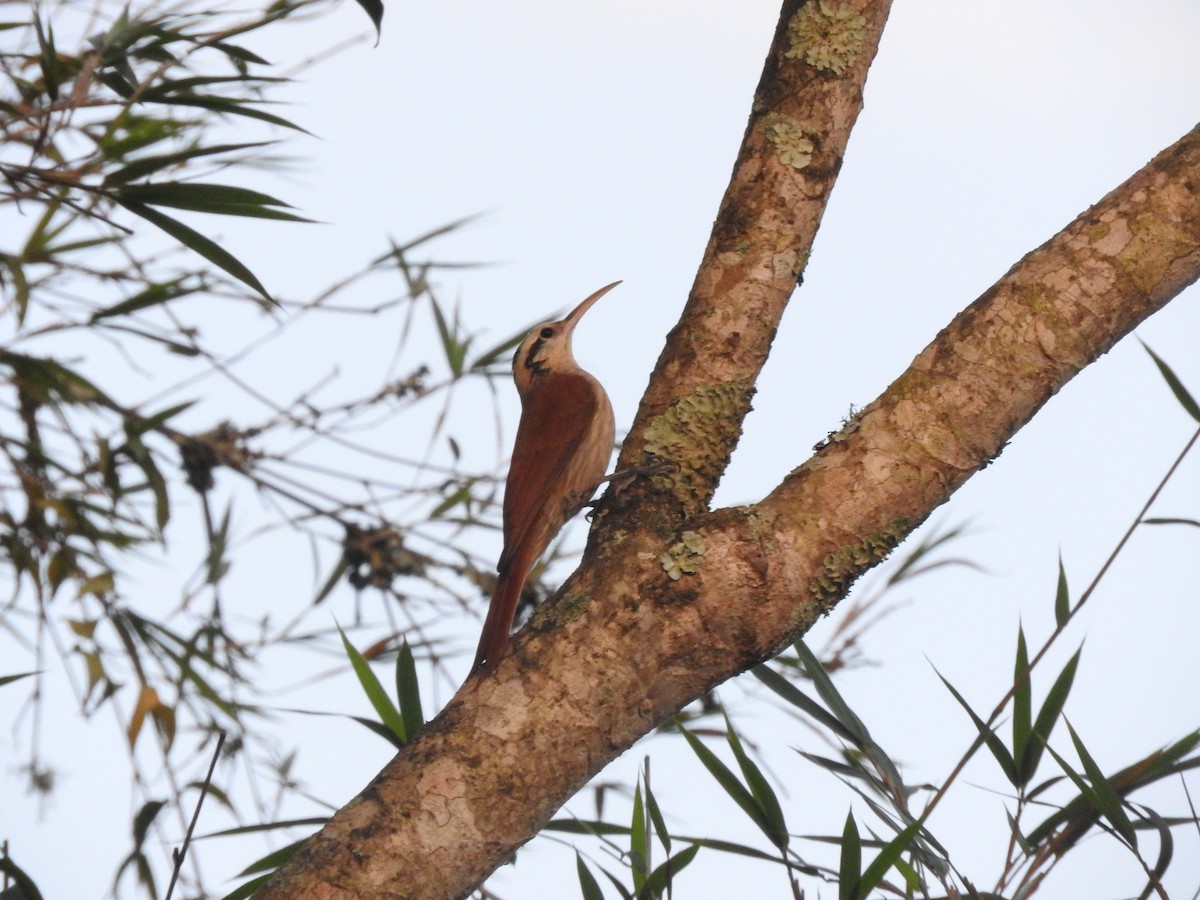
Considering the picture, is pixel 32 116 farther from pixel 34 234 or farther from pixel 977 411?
pixel 977 411

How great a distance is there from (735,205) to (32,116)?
1.73 metres

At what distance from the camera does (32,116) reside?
9.22 ft

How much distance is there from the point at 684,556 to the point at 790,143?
1017 millimetres

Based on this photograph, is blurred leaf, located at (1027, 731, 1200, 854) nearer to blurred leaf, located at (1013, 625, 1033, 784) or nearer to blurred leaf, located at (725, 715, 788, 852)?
blurred leaf, located at (1013, 625, 1033, 784)

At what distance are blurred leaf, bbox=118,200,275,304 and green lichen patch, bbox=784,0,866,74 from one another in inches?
50.9

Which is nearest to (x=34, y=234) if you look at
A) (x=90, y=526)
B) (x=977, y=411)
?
(x=90, y=526)

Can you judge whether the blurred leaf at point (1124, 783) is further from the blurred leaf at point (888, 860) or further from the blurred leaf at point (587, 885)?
the blurred leaf at point (587, 885)

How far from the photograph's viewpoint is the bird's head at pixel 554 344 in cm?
460

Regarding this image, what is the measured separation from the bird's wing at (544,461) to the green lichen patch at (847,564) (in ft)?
4.50

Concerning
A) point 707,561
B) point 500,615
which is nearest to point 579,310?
point 500,615

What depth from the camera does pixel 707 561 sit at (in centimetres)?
195

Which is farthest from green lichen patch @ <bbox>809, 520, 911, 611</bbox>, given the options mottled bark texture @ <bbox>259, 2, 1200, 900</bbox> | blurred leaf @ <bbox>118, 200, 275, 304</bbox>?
blurred leaf @ <bbox>118, 200, 275, 304</bbox>

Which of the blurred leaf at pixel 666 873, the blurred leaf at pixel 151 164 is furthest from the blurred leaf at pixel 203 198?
the blurred leaf at pixel 666 873

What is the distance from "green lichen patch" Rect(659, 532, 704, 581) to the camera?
195 cm
